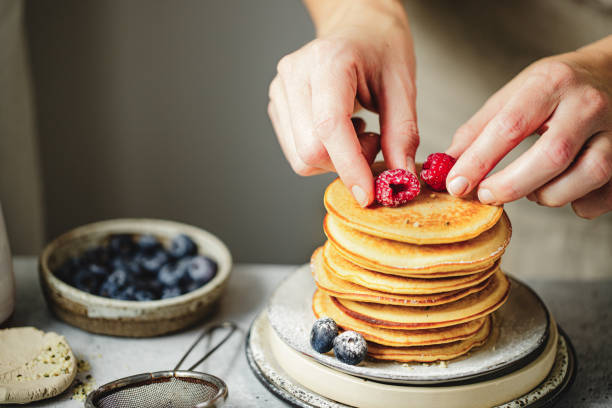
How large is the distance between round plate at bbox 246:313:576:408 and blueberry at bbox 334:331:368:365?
0.09 meters

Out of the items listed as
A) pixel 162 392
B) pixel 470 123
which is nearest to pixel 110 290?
pixel 162 392

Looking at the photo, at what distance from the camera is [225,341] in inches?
49.9

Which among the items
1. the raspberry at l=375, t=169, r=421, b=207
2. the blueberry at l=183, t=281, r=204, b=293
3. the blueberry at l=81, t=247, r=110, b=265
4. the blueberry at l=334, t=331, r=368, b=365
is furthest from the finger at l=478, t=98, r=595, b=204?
the blueberry at l=81, t=247, r=110, b=265

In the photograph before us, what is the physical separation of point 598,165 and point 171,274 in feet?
3.14

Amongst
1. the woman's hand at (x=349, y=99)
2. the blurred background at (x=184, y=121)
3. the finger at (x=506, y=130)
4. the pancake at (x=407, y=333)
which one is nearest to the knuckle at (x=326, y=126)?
the woman's hand at (x=349, y=99)

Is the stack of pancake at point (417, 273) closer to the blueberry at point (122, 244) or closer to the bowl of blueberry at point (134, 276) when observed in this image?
the bowl of blueberry at point (134, 276)

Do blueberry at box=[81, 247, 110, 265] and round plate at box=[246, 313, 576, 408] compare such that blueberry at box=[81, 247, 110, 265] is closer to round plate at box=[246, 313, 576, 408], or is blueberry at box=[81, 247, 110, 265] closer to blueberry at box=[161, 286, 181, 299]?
blueberry at box=[161, 286, 181, 299]

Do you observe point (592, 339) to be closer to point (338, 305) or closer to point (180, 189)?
point (338, 305)

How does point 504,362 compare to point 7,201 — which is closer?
point 504,362

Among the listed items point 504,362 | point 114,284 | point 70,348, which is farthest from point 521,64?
point 70,348

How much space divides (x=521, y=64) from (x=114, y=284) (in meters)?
1.38

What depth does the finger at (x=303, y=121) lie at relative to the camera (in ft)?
3.58

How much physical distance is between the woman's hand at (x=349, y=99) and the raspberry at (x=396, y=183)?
0.02m

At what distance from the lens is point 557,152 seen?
99cm
